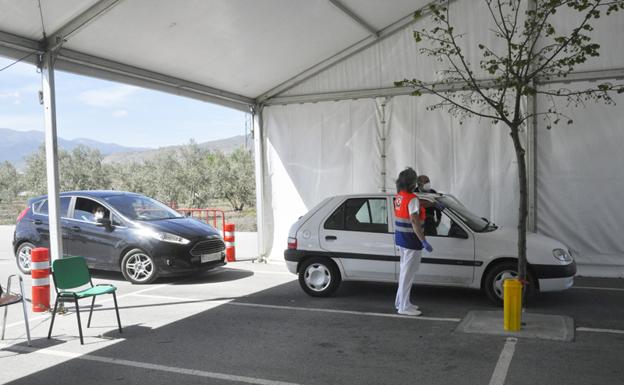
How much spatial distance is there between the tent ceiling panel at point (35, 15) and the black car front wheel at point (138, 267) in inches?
160

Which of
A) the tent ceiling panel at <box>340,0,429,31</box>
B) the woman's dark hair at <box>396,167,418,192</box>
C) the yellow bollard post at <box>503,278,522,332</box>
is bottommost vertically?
the yellow bollard post at <box>503,278,522,332</box>

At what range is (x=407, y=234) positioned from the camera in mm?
6672

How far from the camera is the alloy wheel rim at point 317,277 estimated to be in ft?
26.1

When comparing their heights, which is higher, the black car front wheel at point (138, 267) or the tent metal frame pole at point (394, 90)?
the tent metal frame pole at point (394, 90)

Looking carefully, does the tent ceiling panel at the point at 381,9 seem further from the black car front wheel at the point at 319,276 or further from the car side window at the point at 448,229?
the black car front wheel at the point at 319,276

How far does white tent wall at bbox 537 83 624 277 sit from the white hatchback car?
8.71 ft

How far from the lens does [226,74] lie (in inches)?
395

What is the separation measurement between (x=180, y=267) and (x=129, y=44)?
3.87 m

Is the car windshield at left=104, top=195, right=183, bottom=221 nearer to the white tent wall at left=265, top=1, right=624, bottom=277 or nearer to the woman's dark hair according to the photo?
the white tent wall at left=265, top=1, right=624, bottom=277

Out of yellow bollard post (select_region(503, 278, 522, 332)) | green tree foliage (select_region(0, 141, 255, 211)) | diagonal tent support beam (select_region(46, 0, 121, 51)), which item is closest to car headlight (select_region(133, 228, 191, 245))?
diagonal tent support beam (select_region(46, 0, 121, 51))

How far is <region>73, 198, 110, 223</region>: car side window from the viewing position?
10091 mm

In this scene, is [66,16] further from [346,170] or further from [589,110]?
[589,110]

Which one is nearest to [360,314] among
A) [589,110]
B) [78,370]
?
[78,370]

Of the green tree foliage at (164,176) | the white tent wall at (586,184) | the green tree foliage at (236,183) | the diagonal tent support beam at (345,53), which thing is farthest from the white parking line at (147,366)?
the green tree foliage at (236,183)
